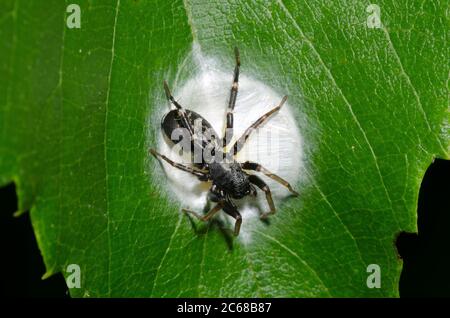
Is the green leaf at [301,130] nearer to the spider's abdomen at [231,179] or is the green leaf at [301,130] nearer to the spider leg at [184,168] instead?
the spider leg at [184,168]

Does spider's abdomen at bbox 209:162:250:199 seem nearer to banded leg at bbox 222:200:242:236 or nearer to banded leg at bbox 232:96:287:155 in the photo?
banded leg at bbox 232:96:287:155

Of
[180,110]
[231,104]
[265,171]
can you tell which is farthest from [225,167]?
[180,110]

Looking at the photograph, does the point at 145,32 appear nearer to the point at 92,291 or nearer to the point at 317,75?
the point at 317,75

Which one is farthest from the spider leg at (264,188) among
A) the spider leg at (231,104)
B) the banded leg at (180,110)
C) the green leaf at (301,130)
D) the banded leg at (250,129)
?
the banded leg at (180,110)

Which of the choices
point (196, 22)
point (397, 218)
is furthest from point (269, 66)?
point (397, 218)

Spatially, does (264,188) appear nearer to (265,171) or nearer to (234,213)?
(265,171)

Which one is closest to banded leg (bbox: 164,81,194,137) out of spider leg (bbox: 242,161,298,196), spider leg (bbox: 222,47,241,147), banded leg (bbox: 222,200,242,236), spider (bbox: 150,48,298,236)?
spider (bbox: 150,48,298,236)
